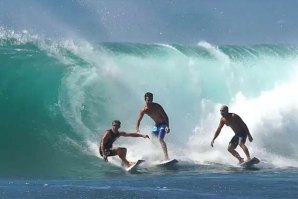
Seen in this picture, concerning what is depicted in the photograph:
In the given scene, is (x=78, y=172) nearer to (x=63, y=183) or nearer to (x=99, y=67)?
(x=63, y=183)

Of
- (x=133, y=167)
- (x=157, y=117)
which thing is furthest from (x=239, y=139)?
(x=133, y=167)

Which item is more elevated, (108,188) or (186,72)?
(186,72)

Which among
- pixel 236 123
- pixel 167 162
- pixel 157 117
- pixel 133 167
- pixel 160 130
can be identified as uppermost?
pixel 157 117

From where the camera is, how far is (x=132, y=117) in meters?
16.3

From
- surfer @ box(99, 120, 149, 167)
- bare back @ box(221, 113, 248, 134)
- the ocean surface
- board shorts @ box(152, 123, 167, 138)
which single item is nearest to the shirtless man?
board shorts @ box(152, 123, 167, 138)

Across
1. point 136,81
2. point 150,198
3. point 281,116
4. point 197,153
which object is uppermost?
point 136,81

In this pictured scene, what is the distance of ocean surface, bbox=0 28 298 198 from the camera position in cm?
1002

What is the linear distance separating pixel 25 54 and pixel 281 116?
6698 mm

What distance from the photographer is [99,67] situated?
16.8m

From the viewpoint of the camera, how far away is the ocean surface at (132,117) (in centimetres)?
1002

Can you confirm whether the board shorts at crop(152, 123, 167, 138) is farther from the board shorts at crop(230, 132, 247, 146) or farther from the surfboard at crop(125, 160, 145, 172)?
the board shorts at crop(230, 132, 247, 146)

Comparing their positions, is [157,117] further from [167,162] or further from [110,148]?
[110,148]

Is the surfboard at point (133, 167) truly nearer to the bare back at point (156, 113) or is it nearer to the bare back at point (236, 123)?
the bare back at point (156, 113)

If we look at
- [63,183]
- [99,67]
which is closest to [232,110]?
[99,67]
